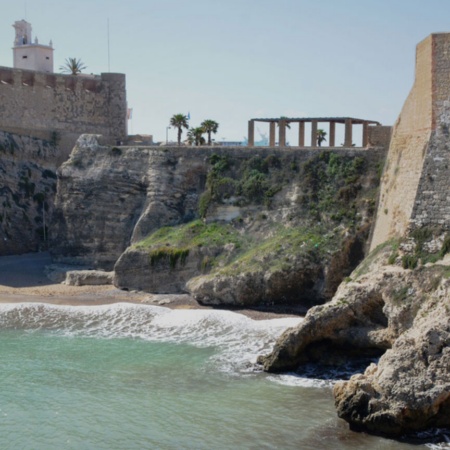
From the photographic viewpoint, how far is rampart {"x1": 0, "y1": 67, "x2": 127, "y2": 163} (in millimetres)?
50750

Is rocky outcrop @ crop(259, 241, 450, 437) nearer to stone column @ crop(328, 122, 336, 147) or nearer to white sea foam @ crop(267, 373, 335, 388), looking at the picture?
white sea foam @ crop(267, 373, 335, 388)

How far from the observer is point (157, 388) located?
23062 millimetres

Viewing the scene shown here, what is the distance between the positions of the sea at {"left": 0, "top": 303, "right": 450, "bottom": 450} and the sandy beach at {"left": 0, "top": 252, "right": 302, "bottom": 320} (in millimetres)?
1231

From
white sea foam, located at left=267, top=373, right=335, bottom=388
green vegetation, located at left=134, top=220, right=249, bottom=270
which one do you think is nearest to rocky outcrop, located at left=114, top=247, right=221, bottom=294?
green vegetation, located at left=134, top=220, right=249, bottom=270

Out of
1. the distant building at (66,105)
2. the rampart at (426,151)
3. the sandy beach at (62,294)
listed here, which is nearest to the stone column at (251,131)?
the sandy beach at (62,294)

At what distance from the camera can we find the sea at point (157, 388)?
63.2 feet

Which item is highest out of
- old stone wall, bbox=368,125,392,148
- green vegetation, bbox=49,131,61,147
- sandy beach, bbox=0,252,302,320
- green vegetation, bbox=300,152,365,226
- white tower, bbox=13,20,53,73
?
white tower, bbox=13,20,53,73

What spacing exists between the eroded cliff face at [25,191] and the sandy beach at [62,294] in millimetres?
4234

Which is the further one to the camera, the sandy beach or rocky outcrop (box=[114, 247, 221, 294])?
rocky outcrop (box=[114, 247, 221, 294])

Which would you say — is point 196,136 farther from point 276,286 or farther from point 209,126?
point 276,286

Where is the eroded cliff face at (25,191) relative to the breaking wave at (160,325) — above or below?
above

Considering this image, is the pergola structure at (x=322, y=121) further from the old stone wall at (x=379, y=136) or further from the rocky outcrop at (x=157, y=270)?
the rocky outcrop at (x=157, y=270)

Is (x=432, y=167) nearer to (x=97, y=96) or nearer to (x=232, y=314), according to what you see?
(x=232, y=314)

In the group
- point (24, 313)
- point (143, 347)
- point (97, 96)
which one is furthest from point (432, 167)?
point (97, 96)
